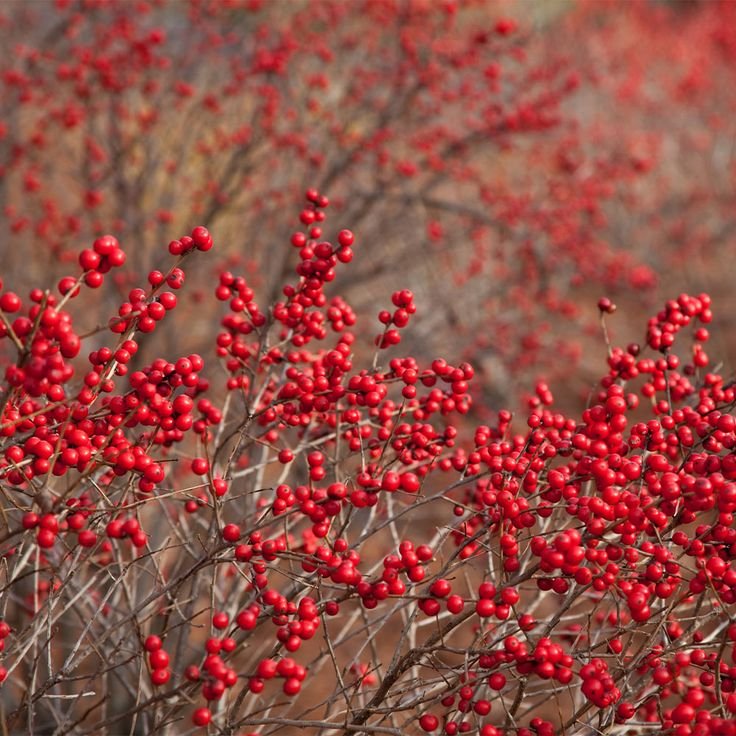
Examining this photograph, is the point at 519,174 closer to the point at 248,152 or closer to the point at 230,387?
the point at 248,152

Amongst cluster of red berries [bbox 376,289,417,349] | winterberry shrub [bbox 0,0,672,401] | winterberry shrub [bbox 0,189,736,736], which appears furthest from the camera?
winterberry shrub [bbox 0,0,672,401]

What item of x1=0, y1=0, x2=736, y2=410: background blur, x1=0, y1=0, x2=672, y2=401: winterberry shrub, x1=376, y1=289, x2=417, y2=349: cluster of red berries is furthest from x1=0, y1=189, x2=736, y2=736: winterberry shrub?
x1=0, y1=0, x2=736, y2=410: background blur

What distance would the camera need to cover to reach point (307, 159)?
698 cm

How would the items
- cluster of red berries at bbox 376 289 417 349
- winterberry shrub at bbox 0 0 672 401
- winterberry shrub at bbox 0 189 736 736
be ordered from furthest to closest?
winterberry shrub at bbox 0 0 672 401, cluster of red berries at bbox 376 289 417 349, winterberry shrub at bbox 0 189 736 736

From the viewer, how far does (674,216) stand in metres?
12.7

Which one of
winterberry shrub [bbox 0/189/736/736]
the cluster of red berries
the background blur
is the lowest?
winterberry shrub [bbox 0/189/736/736]

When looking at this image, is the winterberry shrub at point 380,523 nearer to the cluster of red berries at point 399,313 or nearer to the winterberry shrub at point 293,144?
the cluster of red berries at point 399,313

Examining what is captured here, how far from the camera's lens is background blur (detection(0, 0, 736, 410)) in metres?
6.55

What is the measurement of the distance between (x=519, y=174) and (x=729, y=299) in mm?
4239

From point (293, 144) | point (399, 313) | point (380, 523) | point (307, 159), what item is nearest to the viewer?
point (380, 523)

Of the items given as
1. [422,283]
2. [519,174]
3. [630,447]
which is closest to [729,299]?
[519,174]

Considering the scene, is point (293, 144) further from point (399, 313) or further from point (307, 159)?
point (399, 313)

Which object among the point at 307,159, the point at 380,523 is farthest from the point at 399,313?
the point at 307,159

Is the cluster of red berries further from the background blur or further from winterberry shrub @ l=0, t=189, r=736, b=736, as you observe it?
the background blur
